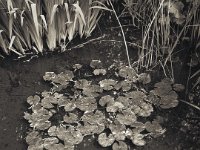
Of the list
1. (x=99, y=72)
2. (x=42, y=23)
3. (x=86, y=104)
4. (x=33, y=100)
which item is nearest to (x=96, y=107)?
(x=86, y=104)

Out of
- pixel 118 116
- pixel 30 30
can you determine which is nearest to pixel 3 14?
pixel 30 30

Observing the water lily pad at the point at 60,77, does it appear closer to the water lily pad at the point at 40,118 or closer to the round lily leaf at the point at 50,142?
the water lily pad at the point at 40,118

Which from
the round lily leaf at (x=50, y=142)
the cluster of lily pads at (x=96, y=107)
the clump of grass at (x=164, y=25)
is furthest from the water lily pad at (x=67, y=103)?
the clump of grass at (x=164, y=25)

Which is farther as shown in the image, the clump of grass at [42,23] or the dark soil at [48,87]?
the clump of grass at [42,23]

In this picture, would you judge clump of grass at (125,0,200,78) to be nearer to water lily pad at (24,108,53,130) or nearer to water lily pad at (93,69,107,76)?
water lily pad at (93,69,107,76)

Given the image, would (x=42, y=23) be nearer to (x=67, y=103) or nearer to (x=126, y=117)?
(x=67, y=103)

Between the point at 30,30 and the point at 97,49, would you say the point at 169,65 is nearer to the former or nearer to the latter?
the point at 97,49

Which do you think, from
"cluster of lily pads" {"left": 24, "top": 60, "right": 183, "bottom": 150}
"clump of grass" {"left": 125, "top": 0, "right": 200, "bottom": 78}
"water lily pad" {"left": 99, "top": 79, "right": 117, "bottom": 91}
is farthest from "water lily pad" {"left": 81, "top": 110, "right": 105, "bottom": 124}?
"clump of grass" {"left": 125, "top": 0, "right": 200, "bottom": 78}
